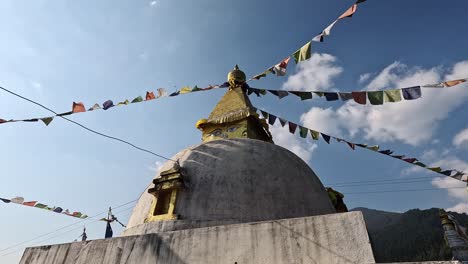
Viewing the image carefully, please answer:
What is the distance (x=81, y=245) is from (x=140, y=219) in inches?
60.5

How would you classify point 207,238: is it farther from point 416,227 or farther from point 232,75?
point 416,227

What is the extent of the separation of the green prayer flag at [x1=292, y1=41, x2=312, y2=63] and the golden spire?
417cm

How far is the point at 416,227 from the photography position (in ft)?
153

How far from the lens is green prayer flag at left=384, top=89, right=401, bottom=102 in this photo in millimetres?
6531

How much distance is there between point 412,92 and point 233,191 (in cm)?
435

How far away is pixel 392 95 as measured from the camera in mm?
6645

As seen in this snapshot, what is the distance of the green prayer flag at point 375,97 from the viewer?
22.4ft

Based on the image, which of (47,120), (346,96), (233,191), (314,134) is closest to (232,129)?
(314,134)

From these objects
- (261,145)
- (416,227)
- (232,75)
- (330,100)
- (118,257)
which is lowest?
(118,257)

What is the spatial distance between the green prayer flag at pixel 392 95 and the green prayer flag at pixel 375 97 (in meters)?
0.10

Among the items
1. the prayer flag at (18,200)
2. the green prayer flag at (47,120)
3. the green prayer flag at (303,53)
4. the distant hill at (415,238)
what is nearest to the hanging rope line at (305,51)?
the green prayer flag at (303,53)

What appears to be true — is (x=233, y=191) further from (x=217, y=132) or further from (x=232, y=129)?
(x=217, y=132)

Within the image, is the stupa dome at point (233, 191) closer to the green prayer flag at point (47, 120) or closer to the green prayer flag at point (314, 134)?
the green prayer flag at point (314, 134)

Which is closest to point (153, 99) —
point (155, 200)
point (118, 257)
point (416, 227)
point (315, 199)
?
point (155, 200)
